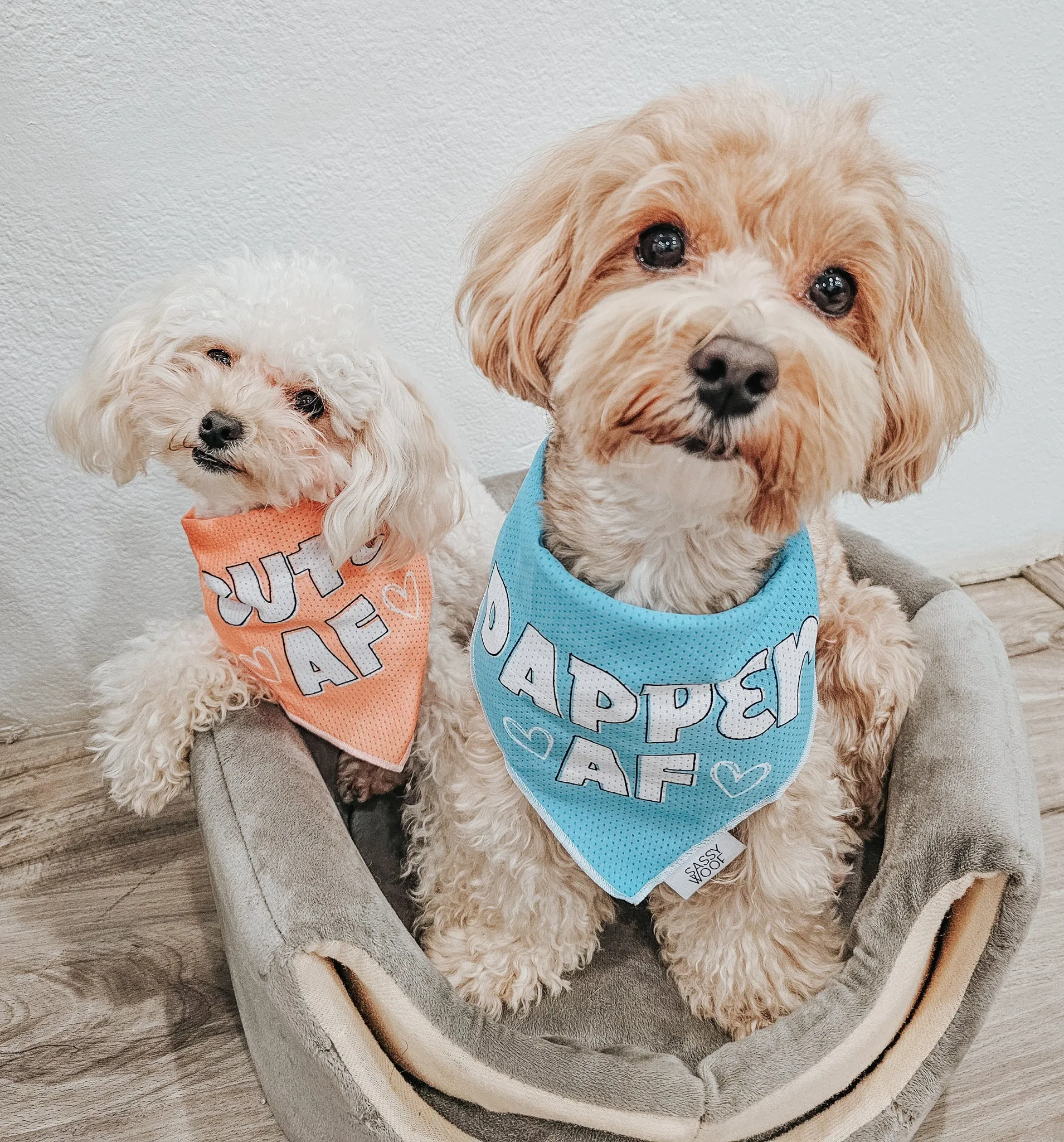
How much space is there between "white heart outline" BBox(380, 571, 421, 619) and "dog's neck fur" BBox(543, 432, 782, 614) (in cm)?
28

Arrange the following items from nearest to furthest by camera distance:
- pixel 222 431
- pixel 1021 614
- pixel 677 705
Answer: pixel 677 705 < pixel 222 431 < pixel 1021 614

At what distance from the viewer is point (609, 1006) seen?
1188 millimetres

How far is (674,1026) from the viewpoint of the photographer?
1.17 m

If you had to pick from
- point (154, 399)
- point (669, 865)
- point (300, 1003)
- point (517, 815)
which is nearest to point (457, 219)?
A: point (154, 399)

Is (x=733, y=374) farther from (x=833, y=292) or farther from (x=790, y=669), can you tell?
(x=790, y=669)

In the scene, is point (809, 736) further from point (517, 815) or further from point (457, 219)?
point (457, 219)

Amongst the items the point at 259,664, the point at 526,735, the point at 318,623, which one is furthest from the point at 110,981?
the point at 526,735

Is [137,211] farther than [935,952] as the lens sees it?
Yes

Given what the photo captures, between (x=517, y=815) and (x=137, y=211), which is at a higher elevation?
(x=137, y=211)

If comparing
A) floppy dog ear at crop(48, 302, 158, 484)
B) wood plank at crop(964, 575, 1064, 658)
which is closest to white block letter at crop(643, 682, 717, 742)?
floppy dog ear at crop(48, 302, 158, 484)

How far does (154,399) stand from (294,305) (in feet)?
0.70

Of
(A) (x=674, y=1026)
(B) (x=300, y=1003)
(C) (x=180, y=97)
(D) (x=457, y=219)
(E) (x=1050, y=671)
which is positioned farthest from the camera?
(E) (x=1050, y=671)

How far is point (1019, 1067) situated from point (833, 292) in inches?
45.7

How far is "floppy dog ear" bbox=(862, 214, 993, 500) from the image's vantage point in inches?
34.7
